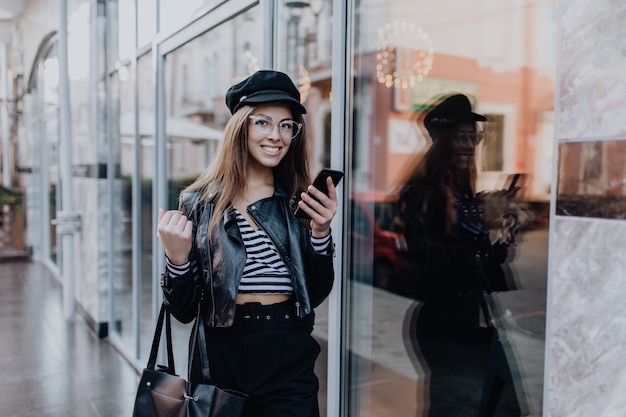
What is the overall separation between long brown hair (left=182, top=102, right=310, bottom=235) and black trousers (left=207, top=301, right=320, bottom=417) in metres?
0.31

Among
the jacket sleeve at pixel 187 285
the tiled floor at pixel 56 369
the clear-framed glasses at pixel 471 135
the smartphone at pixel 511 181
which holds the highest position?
the clear-framed glasses at pixel 471 135

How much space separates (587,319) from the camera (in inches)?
56.6

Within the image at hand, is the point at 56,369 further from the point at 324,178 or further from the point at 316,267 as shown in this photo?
the point at 324,178

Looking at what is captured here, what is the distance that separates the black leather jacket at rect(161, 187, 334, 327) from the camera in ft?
5.86

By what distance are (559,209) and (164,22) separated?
348cm

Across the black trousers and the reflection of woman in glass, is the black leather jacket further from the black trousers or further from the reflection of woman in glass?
the reflection of woman in glass

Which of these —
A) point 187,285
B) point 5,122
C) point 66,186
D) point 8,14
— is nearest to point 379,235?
point 187,285

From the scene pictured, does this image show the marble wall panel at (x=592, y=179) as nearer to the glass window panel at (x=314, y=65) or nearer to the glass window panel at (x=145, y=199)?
the glass window panel at (x=314, y=65)

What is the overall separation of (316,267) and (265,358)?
12.7 inches

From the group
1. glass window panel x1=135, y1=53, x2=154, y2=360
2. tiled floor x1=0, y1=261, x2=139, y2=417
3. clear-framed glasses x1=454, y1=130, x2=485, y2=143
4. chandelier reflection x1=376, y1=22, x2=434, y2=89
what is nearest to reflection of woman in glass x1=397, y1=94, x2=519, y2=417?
clear-framed glasses x1=454, y1=130, x2=485, y2=143

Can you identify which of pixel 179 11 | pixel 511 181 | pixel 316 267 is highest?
pixel 179 11

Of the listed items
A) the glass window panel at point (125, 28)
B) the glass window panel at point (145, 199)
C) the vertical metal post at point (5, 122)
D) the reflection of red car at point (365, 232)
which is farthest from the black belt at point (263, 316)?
the vertical metal post at point (5, 122)

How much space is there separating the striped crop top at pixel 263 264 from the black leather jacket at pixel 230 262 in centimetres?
2

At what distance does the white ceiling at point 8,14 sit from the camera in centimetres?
1116
